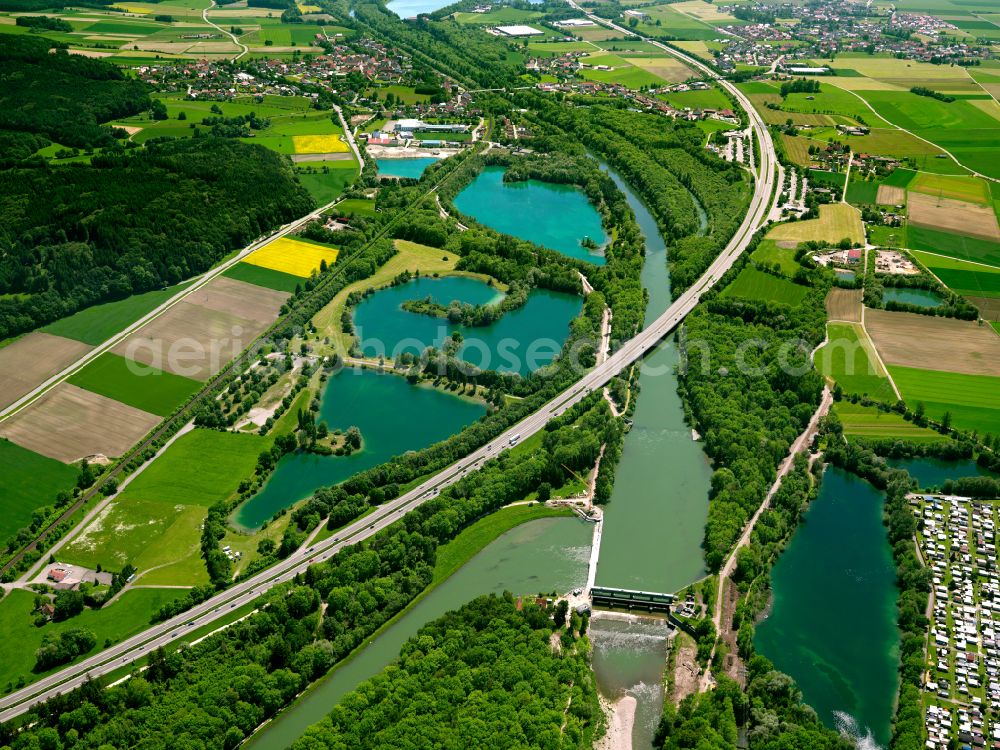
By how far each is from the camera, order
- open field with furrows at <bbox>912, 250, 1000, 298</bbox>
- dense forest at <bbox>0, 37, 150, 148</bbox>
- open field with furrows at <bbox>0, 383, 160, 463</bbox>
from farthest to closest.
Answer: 1. dense forest at <bbox>0, 37, 150, 148</bbox>
2. open field with furrows at <bbox>912, 250, 1000, 298</bbox>
3. open field with furrows at <bbox>0, 383, 160, 463</bbox>

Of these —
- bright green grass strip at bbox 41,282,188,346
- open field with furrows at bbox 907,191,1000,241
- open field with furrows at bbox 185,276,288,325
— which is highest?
open field with furrows at bbox 907,191,1000,241

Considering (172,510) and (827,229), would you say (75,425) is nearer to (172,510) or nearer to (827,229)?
(172,510)

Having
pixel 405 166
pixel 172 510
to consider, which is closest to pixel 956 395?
pixel 172 510

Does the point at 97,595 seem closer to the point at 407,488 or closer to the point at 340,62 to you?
the point at 407,488

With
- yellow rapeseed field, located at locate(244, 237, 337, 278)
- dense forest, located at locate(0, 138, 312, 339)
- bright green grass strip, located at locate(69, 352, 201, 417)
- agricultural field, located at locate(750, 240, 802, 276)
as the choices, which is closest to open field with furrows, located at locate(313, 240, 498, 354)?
yellow rapeseed field, located at locate(244, 237, 337, 278)

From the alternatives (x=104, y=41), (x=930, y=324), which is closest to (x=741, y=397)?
(x=930, y=324)

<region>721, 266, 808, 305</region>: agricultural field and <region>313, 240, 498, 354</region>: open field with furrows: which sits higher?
<region>721, 266, 808, 305</region>: agricultural field

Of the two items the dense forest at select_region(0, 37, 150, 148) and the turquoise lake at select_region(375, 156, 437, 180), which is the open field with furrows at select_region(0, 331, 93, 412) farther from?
the dense forest at select_region(0, 37, 150, 148)
